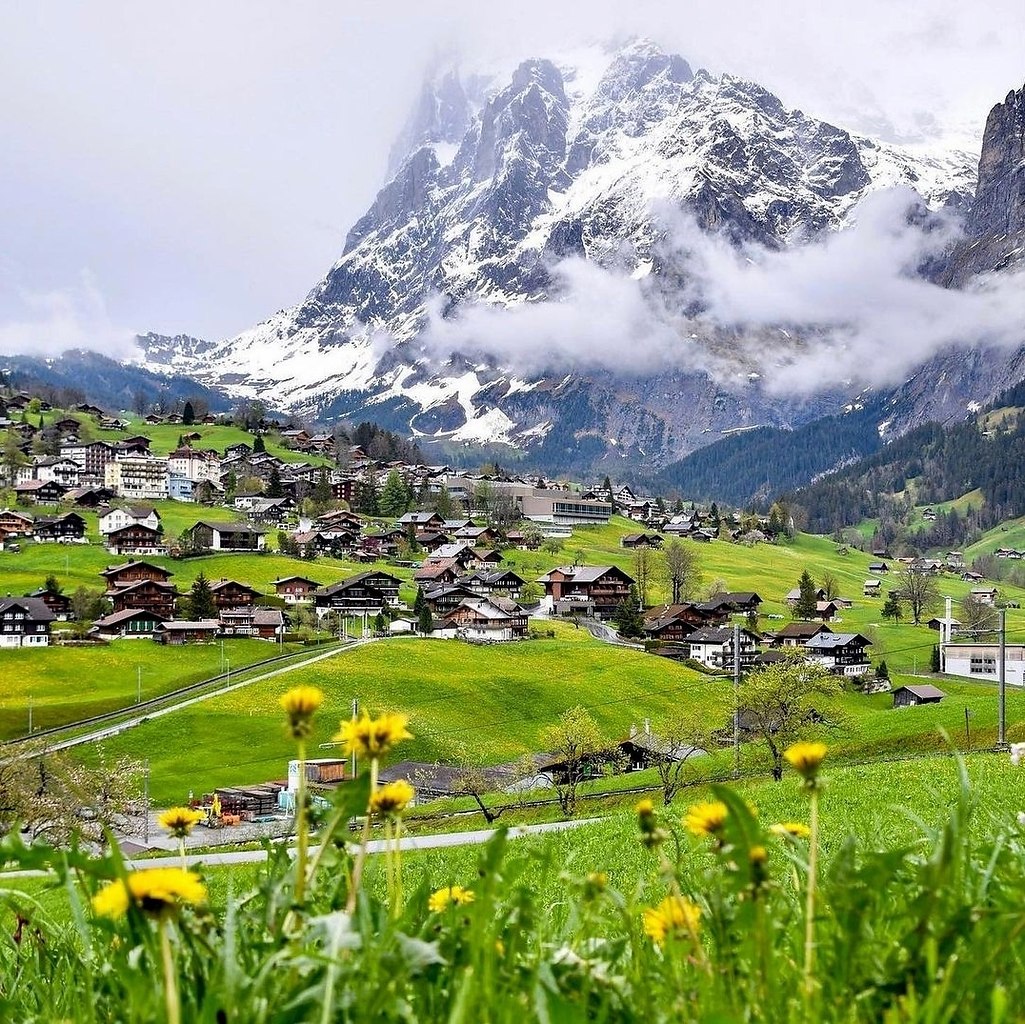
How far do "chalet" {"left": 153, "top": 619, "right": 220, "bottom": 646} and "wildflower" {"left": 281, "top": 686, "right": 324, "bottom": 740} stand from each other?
98.1 meters

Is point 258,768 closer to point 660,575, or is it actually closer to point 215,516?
point 660,575

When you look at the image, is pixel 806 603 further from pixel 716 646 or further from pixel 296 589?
pixel 296 589

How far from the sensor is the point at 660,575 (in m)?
142

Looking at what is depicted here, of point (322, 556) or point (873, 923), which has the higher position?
point (873, 923)

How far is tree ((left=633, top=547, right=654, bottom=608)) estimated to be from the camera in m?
136

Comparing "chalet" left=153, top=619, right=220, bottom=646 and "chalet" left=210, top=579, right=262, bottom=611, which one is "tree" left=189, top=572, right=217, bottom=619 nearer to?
"chalet" left=210, top=579, right=262, bottom=611

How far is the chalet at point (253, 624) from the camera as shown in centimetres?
9850

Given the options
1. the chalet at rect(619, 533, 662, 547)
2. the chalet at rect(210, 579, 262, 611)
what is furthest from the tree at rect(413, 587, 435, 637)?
the chalet at rect(619, 533, 662, 547)

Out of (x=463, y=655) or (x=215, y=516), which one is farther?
(x=215, y=516)

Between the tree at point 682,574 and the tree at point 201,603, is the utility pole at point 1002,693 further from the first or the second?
the tree at point 682,574

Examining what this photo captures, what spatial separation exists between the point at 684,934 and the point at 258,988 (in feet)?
2.37

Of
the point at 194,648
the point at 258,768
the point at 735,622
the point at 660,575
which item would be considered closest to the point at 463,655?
the point at 194,648

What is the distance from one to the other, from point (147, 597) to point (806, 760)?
358ft

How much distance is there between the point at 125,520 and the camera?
442 feet
